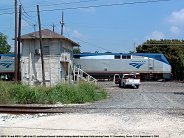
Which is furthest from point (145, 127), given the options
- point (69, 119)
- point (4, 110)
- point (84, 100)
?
point (84, 100)

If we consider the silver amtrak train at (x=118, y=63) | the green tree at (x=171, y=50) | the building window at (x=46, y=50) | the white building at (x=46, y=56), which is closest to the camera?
the white building at (x=46, y=56)

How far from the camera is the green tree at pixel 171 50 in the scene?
78.0 meters

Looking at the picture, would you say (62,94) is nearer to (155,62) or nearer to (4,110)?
(4,110)

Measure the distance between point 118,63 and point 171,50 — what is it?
2575 centimetres

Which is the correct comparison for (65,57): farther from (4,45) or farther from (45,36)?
(4,45)

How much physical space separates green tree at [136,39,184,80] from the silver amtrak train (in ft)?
48.9

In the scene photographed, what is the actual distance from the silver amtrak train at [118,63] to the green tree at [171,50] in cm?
1489

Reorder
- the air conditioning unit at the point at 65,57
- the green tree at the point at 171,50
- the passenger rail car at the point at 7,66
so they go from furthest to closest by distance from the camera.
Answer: the green tree at the point at 171,50 < the passenger rail car at the point at 7,66 < the air conditioning unit at the point at 65,57

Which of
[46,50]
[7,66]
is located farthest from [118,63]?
[7,66]

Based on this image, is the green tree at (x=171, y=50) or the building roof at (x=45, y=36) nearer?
the building roof at (x=45, y=36)

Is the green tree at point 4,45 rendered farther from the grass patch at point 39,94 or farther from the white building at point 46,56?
the grass patch at point 39,94

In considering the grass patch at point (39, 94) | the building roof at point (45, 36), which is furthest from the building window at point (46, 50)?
the grass patch at point (39, 94)

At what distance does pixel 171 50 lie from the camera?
8288cm

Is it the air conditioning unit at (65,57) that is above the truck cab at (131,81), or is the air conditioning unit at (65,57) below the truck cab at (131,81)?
above
